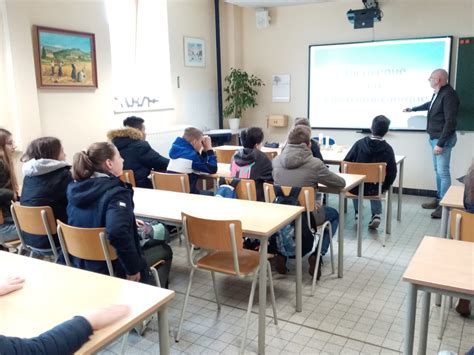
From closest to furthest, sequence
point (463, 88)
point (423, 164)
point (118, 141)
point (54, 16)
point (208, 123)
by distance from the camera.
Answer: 1. point (118, 141)
2. point (54, 16)
3. point (463, 88)
4. point (423, 164)
5. point (208, 123)

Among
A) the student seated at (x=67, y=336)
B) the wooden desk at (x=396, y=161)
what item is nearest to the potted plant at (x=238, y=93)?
the wooden desk at (x=396, y=161)

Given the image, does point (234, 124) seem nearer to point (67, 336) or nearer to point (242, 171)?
point (242, 171)

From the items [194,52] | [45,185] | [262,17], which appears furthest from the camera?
[262,17]

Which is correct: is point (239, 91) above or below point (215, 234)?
above

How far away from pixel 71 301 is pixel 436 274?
4.60 feet

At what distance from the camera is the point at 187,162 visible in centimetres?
411

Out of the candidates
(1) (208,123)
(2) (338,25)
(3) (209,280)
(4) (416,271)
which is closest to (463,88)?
(2) (338,25)

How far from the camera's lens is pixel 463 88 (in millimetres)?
5523

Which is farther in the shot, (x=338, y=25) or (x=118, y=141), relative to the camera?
(x=338, y=25)

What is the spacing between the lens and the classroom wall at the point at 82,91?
170 inches

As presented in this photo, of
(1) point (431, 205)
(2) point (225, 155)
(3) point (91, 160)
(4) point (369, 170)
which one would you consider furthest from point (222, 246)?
(1) point (431, 205)

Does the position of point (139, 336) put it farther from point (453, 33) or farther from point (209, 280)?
point (453, 33)

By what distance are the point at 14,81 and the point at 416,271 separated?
4.03 meters

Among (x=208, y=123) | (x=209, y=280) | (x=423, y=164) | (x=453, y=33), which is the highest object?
(x=453, y=33)
